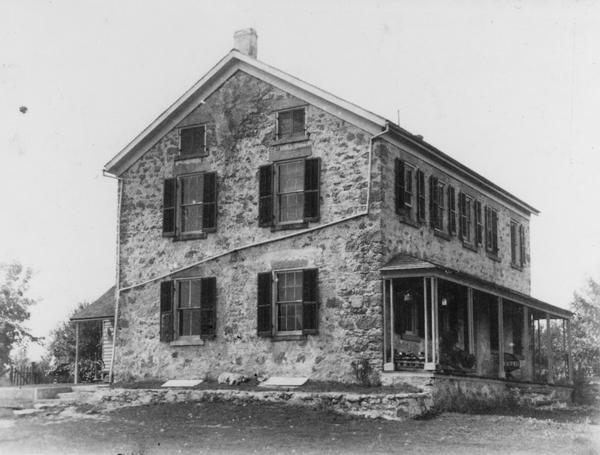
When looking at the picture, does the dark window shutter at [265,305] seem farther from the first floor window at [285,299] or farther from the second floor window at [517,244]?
the second floor window at [517,244]

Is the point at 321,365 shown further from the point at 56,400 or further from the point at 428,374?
→ the point at 56,400

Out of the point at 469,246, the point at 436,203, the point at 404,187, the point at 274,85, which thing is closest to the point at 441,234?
the point at 436,203

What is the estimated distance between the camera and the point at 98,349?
31.5 metres

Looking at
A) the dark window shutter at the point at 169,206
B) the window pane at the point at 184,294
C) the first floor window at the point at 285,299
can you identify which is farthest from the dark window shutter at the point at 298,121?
the window pane at the point at 184,294

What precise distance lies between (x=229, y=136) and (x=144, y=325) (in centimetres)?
554

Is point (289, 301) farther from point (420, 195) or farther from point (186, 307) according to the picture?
point (420, 195)

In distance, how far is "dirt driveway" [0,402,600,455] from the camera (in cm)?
1445

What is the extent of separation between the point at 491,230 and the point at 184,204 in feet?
33.1

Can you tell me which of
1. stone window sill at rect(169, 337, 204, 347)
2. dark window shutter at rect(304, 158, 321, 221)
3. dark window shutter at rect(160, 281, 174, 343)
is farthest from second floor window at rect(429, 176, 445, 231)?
dark window shutter at rect(160, 281, 174, 343)

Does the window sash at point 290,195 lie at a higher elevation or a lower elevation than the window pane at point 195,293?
higher

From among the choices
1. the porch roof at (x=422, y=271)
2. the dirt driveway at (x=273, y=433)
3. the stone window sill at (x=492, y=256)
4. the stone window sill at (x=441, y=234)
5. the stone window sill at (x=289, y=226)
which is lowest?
the dirt driveway at (x=273, y=433)

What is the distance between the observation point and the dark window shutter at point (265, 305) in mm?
20922

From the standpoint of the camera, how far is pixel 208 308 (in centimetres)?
2194

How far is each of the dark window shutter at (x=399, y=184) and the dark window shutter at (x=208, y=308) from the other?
509cm
